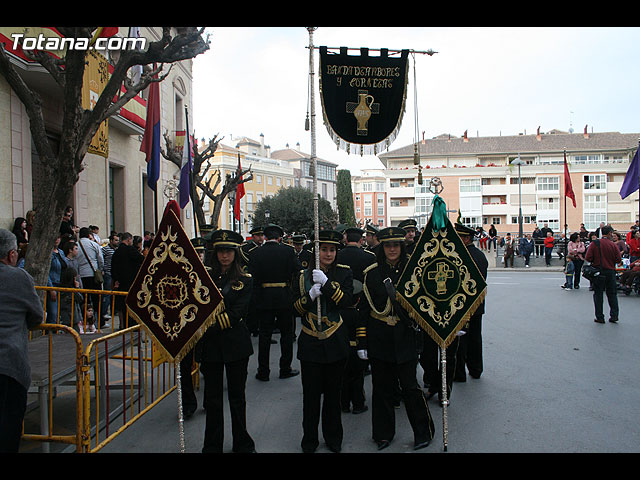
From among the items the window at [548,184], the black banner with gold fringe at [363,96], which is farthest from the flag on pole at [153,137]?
the window at [548,184]

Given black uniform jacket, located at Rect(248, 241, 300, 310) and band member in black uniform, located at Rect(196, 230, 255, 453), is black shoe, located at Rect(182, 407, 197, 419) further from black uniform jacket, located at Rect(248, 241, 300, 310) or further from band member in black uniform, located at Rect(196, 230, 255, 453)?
black uniform jacket, located at Rect(248, 241, 300, 310)

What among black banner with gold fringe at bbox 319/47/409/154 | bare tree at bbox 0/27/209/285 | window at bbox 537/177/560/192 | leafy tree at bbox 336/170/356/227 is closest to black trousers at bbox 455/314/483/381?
black banner with gold fringe at bbox 319/47/409/154

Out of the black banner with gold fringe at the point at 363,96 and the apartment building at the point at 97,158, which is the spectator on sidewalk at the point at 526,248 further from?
the black banner with gold fringe at the point at 363,96

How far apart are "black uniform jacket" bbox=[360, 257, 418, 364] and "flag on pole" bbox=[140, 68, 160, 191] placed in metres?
7.30

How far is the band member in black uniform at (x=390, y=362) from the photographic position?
4.64m

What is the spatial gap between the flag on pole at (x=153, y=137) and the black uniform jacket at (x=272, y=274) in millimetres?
4365

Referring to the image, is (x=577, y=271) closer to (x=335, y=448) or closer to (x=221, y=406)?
(x=335, y=448)

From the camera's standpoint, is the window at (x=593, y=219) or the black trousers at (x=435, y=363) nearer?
the black trousers at (x=435, y=363)

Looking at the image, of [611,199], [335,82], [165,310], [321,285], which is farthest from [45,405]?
[611,199]

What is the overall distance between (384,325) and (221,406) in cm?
164

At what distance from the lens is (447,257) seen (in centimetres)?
474

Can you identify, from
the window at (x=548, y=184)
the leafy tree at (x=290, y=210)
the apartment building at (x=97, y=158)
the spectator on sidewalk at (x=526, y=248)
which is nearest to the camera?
the apartment building at (x=97, y=158)

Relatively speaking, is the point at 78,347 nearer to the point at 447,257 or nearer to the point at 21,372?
the point at 21,372

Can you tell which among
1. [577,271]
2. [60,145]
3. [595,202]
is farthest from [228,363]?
[595,202]
